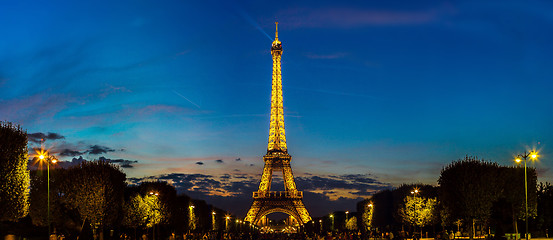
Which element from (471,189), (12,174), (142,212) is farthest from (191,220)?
(12,174)

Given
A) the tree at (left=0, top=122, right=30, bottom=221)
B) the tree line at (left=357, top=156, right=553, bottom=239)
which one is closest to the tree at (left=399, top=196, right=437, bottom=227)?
the tree line at (left=357, top=156, right=553, bottom=239)

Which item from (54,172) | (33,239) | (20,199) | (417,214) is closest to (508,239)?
(417,214)

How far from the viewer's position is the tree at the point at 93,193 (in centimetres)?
6775

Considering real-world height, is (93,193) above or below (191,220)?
above

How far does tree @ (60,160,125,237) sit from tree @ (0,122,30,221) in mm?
18432

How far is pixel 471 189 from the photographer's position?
65.6 meters

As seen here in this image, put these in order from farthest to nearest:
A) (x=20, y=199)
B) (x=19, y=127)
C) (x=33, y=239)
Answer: (x=33, y=239) → (x=19, y=127) → (x=20, y=199)

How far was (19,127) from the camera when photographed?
5128 cm

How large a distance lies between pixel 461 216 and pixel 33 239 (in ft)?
Answer: 165

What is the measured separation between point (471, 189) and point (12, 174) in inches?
1892

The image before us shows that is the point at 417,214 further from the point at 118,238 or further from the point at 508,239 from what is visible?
the point at 118,238

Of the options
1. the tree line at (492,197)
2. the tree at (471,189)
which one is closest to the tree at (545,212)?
the tree line at (492,197)

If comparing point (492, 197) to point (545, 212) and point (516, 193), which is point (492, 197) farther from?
point (545, 212)

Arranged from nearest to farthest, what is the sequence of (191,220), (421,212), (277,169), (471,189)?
1. (471,189)
2. (421,212)
3. (191,220)
4. (277,169)
